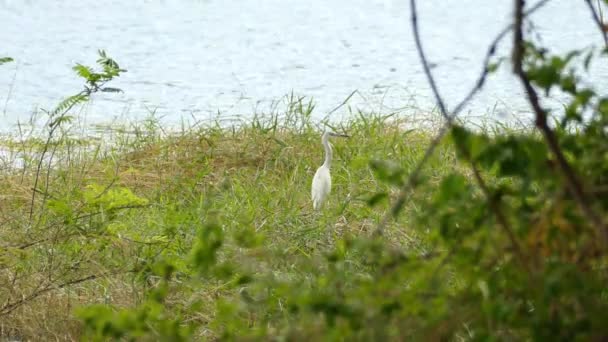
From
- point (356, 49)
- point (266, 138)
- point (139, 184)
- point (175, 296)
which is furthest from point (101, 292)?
point (356, 49)

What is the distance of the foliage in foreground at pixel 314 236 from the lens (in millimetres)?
1269

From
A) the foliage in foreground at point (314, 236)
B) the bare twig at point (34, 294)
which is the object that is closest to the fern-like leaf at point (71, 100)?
the foliage in foreground at point (314, 236)

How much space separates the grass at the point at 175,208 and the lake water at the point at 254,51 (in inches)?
29.7

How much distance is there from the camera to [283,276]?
3.18 metres

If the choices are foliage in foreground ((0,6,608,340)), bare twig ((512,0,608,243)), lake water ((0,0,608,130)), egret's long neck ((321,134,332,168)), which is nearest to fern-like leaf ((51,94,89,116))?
foliage in foreground ((0,6,608,340))

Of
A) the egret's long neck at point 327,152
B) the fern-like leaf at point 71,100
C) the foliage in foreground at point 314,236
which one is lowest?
the foliage in foreground at point 314,236

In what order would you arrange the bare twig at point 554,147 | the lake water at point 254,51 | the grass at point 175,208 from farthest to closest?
Answer: the lake water at point 254,51, the grass at point 175,208, the bare twig at point 554,147

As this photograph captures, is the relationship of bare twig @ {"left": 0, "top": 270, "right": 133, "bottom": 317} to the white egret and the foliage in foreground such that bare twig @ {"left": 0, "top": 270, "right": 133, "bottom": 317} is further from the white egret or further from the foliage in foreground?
the white egret

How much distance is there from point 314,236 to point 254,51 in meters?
3.94

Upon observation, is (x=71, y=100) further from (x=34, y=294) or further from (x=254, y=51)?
(x=254, y=51)

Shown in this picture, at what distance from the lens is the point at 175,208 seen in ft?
13.3

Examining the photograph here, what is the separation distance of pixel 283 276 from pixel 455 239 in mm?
1831

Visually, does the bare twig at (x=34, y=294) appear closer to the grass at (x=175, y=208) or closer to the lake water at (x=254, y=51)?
the grass at (x=175, y=208)

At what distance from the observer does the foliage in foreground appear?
1269 millimetres
